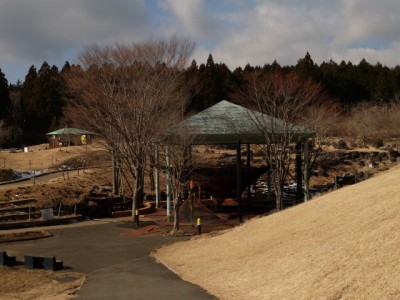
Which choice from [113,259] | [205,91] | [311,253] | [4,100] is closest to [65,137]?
[4,100]

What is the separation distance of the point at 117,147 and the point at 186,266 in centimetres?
1299

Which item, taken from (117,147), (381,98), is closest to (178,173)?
(117,147)

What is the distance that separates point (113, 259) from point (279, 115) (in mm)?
13927

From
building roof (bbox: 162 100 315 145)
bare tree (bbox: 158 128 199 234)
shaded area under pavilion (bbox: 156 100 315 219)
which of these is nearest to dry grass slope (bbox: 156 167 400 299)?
bare tree (bbox: 158 128 199 234)

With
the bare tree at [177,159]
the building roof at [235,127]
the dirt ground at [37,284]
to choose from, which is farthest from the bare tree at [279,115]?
the dirt ground at [37,284]

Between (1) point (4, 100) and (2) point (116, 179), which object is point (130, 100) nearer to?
(2) point (116, 179)

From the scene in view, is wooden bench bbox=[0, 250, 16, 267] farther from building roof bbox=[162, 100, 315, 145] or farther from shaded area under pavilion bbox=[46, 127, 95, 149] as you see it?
shaded area under pavilion bbox=[46, 127, 95, 149]

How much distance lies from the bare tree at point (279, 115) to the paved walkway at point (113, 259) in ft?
23.6

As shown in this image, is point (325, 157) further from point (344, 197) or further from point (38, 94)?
point (38, 94)

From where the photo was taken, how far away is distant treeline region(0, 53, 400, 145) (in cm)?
5456

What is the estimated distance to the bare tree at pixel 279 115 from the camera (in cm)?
2416

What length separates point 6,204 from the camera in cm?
2517

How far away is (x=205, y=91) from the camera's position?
55.0 m

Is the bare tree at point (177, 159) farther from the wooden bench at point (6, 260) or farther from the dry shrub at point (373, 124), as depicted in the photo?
the dry shrub at point (373, 124)
